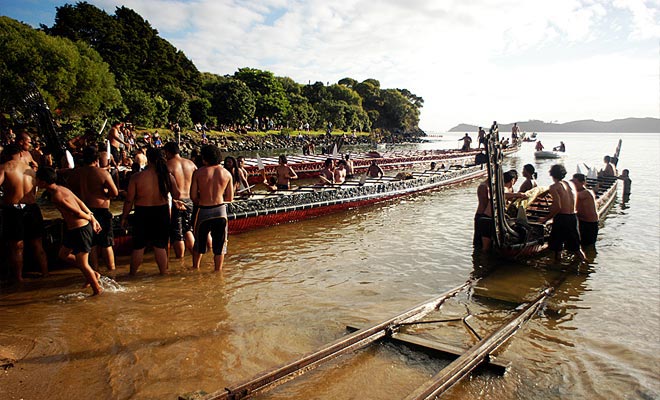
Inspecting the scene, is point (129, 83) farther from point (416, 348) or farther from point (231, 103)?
point (416, 348)

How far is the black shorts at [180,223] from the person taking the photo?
736cm

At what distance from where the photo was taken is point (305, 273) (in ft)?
25.4

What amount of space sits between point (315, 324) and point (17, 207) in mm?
5035

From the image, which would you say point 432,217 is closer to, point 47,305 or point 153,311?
point 153,311

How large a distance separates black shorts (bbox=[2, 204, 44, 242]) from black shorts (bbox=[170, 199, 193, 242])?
2.09 m

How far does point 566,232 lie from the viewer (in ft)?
28.2

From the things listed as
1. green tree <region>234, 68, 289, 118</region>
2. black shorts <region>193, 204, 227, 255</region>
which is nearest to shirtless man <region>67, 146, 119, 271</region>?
black shorts <region>193, 204, 227, 255</region>

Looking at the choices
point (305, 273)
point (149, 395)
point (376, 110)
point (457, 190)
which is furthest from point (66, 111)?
point (376, 110)

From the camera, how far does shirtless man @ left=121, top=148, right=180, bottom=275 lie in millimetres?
6312

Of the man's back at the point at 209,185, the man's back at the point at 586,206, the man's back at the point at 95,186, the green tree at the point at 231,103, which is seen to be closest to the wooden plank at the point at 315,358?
the man's back at the point at 209,185

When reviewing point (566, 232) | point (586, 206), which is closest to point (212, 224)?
point (566, 232)

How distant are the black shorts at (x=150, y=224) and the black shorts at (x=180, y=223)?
73 cm

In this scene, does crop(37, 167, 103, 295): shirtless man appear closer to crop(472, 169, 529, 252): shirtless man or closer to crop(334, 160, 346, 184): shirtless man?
crop(472, 169, 529, 252): shirtless man

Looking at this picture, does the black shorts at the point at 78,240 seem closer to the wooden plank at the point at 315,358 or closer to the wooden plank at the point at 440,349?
the wooden plank at the point at 315,358
